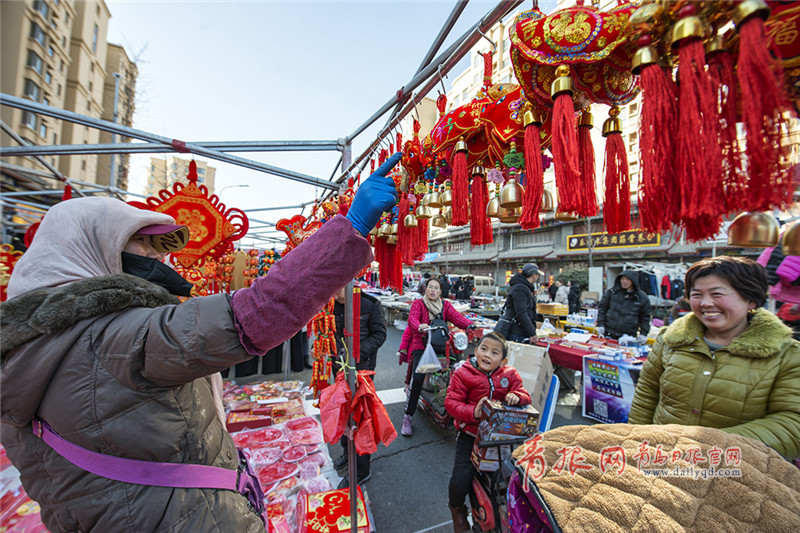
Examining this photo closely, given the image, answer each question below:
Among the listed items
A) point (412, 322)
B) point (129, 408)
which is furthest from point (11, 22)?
point (129, 408)

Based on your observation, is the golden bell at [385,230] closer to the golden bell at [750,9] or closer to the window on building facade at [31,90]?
the golden bell at [750,9]

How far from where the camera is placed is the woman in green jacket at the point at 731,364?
125 cm

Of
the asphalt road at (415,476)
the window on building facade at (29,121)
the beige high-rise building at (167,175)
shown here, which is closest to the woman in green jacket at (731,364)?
the asphalt road at (415,476)

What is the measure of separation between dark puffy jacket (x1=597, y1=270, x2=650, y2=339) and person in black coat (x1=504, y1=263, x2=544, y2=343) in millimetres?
1267

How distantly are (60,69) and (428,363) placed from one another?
16.8m

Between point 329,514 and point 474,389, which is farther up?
point 474,389

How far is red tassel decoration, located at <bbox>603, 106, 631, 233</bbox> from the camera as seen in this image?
3.18 feet

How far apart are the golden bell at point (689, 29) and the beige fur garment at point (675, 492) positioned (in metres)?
1.04

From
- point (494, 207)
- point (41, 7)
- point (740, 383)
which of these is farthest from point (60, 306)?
point (41, 7)

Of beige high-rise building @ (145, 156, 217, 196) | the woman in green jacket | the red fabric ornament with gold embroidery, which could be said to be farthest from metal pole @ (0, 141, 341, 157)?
beige high-rise building @ (145, 156, 217, 196)

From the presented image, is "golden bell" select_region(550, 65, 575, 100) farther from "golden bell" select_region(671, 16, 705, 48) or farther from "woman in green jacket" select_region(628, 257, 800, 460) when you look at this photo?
"woman in green jacket" select_region(628, 257, 800, 460)

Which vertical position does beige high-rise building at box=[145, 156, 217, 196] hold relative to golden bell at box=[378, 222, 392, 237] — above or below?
above

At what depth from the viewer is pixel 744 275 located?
141 cm

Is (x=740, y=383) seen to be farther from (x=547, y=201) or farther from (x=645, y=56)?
(x=645, y=56)
